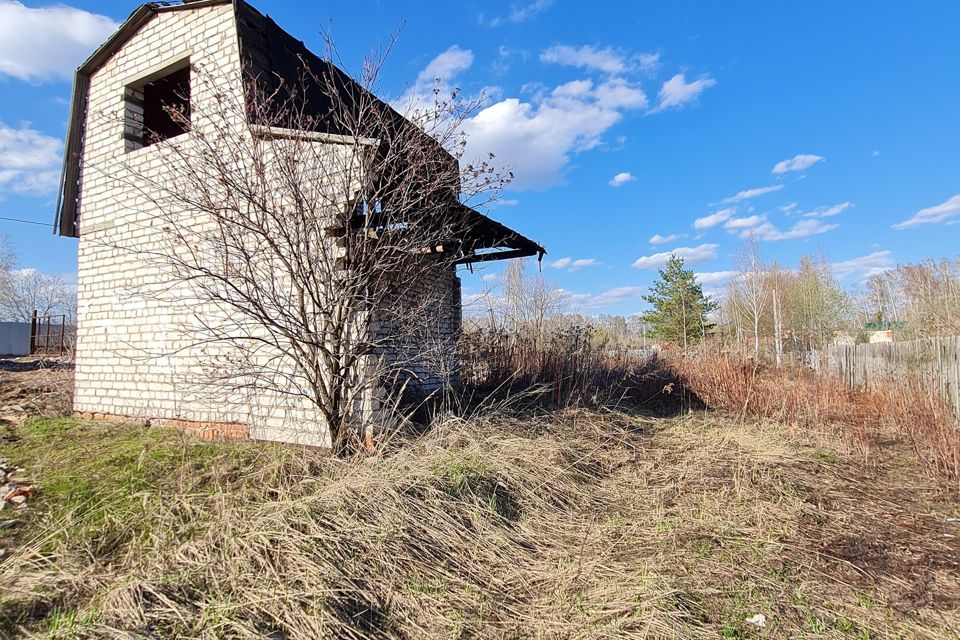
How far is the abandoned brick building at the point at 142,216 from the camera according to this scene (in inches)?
242

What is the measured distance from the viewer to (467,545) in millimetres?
3252

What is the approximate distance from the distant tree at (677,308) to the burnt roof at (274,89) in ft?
59.7

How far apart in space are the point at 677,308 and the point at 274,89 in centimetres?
2190

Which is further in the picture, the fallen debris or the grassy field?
the fallen debris

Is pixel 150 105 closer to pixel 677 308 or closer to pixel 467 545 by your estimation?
pixel 467 545

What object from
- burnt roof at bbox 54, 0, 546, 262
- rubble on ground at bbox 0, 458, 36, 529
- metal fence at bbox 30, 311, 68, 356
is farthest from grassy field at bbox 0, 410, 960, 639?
metal fence at bbox 30, 311, 68, 356

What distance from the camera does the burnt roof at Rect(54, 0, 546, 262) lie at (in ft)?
18.0

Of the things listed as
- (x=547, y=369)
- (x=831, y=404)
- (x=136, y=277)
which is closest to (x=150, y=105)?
(x=136, y=277)

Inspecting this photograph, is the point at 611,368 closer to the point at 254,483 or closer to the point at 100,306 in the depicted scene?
the point at 254,483

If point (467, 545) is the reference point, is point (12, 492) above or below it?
above

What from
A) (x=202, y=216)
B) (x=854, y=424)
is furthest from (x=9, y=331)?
(x=854, y=424)

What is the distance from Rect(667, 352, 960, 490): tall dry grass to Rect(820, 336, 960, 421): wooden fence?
0.23 meters

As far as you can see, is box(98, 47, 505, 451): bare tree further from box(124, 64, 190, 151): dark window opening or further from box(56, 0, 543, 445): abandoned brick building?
box(124, 64, 190, 151): dark window opening

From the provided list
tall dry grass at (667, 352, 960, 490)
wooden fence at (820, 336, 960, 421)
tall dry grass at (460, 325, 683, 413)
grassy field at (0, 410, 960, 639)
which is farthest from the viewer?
tall dry grass at (460, 325, 683, 413)
